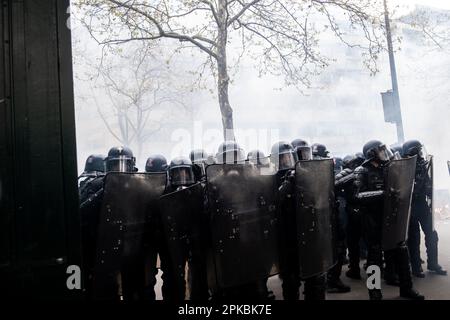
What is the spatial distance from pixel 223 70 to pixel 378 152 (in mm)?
3046

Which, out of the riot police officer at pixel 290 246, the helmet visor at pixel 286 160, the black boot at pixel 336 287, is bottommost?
the black boot at pixel 336 287

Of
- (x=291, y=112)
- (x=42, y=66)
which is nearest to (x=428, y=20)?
(x=291, y=112)

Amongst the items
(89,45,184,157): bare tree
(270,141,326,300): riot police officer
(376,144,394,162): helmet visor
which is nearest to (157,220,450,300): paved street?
(270,141,326,300): riot police officer

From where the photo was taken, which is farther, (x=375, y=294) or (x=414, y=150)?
(x=414, y=150)

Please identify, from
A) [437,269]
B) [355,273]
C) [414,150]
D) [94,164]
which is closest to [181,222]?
[94,164]

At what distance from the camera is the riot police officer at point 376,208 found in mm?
3691

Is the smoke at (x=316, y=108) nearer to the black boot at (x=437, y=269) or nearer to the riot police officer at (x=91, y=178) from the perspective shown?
the riot police officer at (x=91, y=178)

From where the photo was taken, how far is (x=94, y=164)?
4.47 metres

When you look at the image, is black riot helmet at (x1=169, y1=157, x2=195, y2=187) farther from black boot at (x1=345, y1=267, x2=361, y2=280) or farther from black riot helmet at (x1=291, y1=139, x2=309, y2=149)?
black boot at (x1=345, y1=267, x2=361, y2=280)

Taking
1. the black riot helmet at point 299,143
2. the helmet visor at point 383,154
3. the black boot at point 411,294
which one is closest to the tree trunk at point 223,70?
the black riot helmet at point 299,143

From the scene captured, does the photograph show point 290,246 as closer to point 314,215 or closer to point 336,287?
point 314,215

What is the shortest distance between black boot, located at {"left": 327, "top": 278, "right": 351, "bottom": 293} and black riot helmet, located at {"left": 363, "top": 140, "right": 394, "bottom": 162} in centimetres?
150

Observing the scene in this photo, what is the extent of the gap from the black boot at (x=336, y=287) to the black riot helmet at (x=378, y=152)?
1496 mm

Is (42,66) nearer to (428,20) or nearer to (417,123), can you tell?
(428,20)
